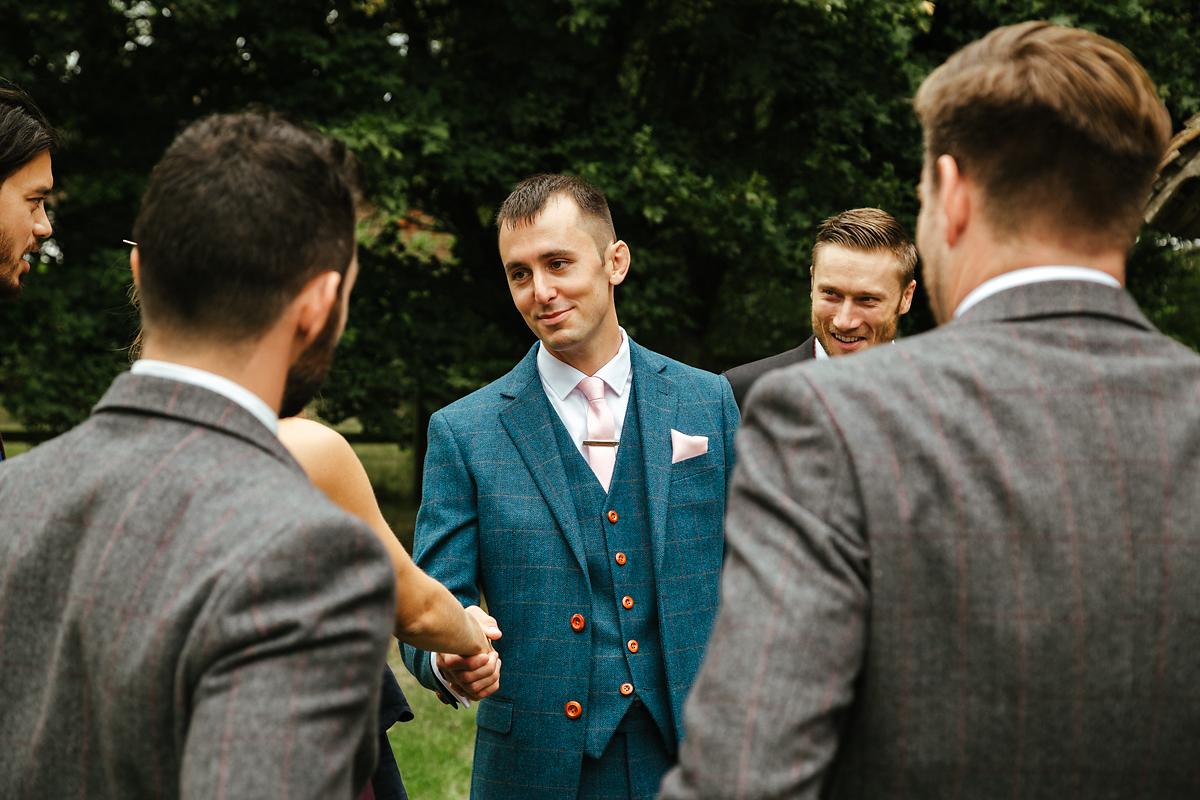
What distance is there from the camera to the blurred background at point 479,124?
1207cm

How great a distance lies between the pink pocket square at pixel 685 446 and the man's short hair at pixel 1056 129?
1.72 metres

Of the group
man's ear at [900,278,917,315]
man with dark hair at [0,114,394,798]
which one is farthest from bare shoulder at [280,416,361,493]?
man's ear at [900,278,917,315]

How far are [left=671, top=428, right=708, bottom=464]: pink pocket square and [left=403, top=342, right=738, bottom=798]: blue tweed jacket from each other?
0.07ft

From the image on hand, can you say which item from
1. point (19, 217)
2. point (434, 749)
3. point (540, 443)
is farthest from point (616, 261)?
point (434, 749)

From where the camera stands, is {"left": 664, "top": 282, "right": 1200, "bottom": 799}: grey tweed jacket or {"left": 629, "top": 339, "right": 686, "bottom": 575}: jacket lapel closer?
{"left": 664, "top": 282, "right": 1200, "bottom": 799}: grey tweed jacket

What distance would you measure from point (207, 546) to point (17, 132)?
2.50 metres

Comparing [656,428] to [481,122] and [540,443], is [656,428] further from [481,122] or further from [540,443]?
[481,122]

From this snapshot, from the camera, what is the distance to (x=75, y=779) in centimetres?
165

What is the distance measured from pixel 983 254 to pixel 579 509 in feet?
5.78

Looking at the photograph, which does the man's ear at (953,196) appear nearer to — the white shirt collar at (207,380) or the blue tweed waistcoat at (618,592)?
the white shirt collar at (207,380)

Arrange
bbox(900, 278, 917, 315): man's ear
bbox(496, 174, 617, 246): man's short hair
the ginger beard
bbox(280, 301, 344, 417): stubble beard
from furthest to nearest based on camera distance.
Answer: bbox(900, 278, 917, 315): man's ear, the ginger beard, bbox(496, 174, 617, 246): man's short hair, bbox(280, 301, 344, 417): stubble beard

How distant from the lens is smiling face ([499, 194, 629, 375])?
3566 mm

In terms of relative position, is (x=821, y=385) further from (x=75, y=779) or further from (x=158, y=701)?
(x=75, y=779)

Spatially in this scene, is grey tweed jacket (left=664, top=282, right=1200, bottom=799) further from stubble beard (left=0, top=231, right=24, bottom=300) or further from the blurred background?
the blurred background
